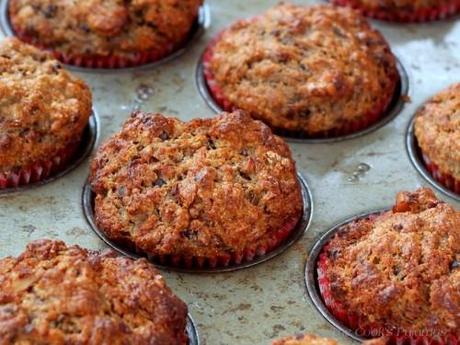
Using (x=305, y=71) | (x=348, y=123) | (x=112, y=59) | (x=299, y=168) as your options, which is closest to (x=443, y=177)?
(x=348, y=123)

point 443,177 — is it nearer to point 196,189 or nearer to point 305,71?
point 305,71

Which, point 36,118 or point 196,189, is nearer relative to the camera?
point 196,189

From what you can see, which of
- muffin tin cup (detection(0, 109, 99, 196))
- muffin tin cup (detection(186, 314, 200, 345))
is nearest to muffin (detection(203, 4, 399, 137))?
muffin tin cup (detection(0, 109, 99, 196))

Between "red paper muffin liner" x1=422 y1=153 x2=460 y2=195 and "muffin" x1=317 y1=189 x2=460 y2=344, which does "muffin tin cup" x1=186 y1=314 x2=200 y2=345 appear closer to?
"muffin" x1=317 y1=189 x2=460 y2=344

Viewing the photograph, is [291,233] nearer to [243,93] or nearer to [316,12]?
[243,93]

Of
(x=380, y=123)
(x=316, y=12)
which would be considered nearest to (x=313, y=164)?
(x=380, y=123)
